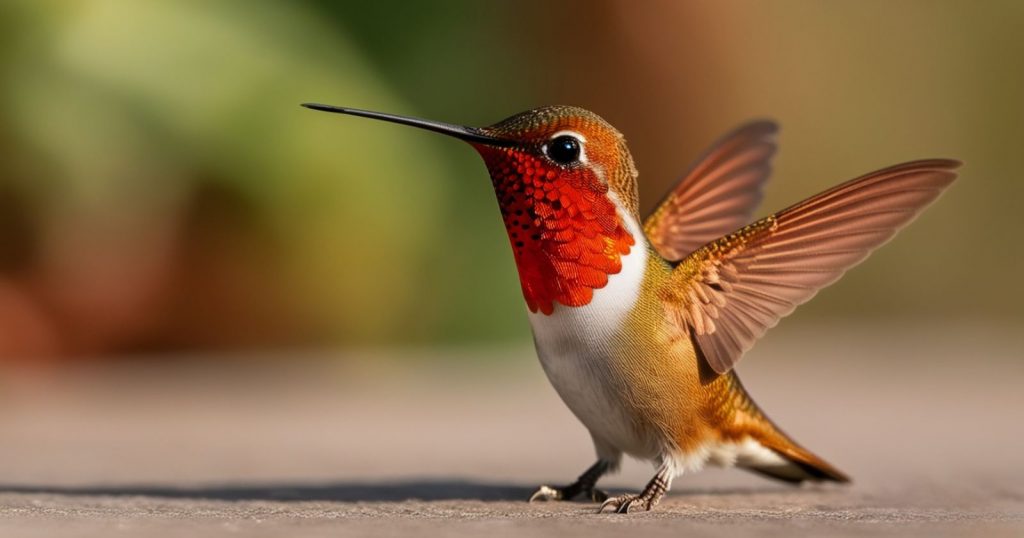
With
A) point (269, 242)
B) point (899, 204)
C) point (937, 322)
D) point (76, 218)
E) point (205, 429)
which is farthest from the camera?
point (937, 322)

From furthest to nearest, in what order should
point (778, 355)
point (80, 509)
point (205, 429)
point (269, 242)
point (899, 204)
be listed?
point (778, 355)
point (269, 242)
point (205, 429)
point (899, 204)
point (80, 509)

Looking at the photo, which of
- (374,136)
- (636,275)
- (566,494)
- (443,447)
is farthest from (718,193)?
(374,136)

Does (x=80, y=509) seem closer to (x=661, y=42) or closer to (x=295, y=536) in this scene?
(x=295, y=536)

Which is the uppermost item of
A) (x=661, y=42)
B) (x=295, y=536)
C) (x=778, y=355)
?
(x=661, y=42)

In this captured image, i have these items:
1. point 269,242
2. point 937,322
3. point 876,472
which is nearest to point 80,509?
point 876,472

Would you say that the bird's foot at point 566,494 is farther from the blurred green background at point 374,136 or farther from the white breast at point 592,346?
the blurred green background at point 374,136

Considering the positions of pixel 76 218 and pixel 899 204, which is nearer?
pixel 899 204

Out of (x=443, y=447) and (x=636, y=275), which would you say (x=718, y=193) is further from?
(x=443, y=447)

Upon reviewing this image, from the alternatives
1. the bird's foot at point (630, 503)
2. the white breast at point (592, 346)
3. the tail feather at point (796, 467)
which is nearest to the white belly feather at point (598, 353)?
the white breast at point (592, 346)
